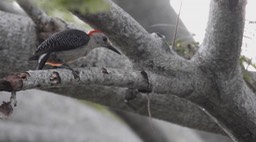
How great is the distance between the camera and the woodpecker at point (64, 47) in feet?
8.65

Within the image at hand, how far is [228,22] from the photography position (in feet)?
9.23

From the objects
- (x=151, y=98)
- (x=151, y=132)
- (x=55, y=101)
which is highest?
(x=151, y=98)

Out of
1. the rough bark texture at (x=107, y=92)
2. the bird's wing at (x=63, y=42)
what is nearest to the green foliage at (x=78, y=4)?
the bird's wing at (x=63, y=42)

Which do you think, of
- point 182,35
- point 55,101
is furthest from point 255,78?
point 55,101

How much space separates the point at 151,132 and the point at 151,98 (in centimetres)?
54

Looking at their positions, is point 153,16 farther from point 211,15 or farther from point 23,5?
point 23,5

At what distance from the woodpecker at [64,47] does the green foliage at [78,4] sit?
0.38 meters

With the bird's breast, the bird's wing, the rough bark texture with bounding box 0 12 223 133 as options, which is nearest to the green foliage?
the bird's wing

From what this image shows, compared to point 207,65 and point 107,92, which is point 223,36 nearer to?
point 207,65

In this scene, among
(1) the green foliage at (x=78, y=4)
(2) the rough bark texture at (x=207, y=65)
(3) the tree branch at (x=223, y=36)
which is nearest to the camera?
(1) the green foliage at (x=78, y=4)

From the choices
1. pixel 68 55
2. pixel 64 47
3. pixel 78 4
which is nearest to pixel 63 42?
pixel 64 47

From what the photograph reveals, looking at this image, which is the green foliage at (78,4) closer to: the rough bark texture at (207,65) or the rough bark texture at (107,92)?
the rough bark texture at (207,65)

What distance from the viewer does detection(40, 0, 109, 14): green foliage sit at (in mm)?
2209

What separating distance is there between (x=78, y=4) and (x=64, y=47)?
512 mm
